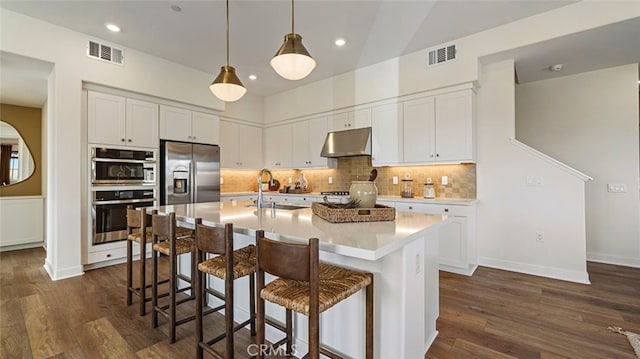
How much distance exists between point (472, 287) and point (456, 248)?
1.82 feet

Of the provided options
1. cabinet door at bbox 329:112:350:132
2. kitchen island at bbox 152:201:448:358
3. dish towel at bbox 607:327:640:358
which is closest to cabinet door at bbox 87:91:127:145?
kitchen island at bbox 152:201:448:358

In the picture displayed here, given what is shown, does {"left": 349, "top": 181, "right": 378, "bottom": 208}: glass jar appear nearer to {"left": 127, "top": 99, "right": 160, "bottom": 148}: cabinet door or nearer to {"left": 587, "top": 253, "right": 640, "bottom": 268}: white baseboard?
{"left": 127, "top": 99, "right": 160, "bottom": 148}: cabinet door

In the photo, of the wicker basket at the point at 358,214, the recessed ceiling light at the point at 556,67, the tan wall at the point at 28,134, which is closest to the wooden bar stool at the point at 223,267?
the wicker basket at the point at 358,214

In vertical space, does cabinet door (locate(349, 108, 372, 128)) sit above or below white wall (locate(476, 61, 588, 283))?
above

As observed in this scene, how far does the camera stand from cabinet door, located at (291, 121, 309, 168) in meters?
5.39

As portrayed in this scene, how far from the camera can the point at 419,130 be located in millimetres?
3994

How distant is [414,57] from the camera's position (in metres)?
3.99

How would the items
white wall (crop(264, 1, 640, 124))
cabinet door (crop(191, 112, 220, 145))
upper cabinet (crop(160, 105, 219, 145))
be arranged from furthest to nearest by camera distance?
cabinet door (crop(191, 112, 220, 145)), upper cabinet (crop(160, 105, 219, 145)), white wall (crop(264, 1, 640, 124))

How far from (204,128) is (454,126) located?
153 inches

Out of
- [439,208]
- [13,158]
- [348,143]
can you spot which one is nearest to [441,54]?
[348,143]

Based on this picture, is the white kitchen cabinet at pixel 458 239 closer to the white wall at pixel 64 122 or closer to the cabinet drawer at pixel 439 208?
the cabinet drawer at pixel 439 208

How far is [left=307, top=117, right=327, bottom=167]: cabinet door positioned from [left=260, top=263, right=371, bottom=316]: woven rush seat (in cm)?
376

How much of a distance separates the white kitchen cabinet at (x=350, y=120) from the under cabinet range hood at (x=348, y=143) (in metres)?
0.08

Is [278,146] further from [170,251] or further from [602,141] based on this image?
[602,141]
